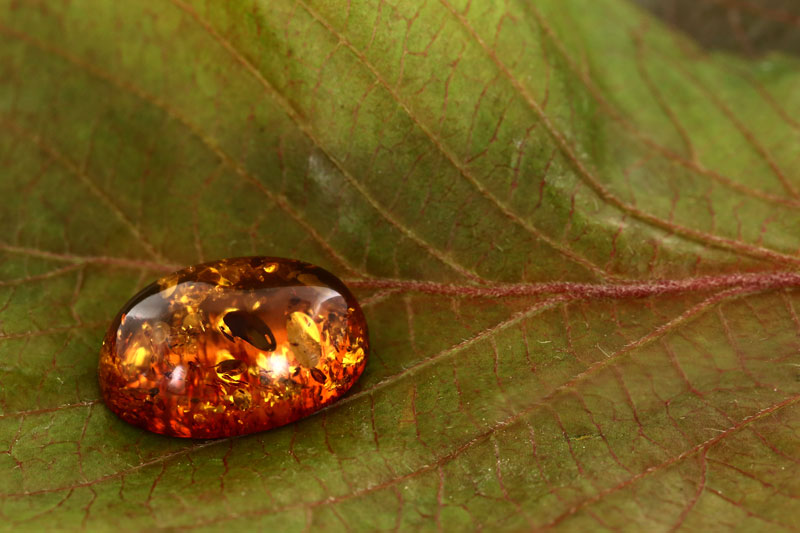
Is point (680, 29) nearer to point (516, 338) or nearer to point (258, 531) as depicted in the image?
point (516, 338)

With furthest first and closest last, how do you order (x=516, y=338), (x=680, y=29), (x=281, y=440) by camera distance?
1. (x=680, y=29)
2. (x=516, y=338)
3. (x=281, y=440)

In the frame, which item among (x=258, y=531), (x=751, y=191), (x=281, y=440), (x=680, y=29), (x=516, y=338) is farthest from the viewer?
(x=680, y=29)

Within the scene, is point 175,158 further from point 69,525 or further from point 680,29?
point 680,29

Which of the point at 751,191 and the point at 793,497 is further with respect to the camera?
the point at 751,191

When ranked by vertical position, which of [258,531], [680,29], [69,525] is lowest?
[69,525]

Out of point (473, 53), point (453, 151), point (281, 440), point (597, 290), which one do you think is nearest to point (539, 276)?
point (597, 290)

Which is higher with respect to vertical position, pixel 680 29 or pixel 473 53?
pixel 680 29
